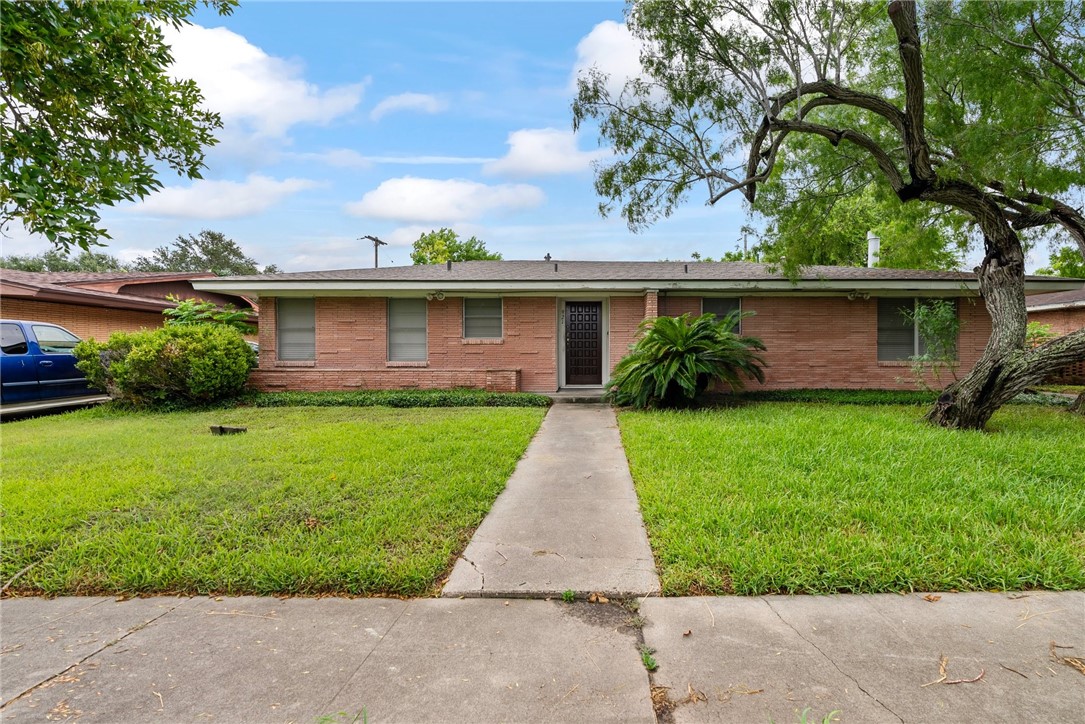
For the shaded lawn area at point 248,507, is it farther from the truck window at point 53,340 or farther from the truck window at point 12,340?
the truck window at point 53,340

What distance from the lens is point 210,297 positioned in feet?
Answer: 64.3

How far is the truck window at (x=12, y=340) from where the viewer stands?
8281mm

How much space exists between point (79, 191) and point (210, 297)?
1932 centimetres

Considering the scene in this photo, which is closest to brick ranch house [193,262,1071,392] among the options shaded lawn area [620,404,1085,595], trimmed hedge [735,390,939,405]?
trimmed hedge [735,390,939,405]

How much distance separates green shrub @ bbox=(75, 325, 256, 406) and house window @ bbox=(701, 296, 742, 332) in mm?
9617

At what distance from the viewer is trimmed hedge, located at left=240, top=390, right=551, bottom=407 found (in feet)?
30.2

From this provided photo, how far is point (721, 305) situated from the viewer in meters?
10.8

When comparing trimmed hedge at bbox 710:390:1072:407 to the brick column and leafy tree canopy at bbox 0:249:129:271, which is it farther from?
leafy tree canopy at bbox 0:249:129:271

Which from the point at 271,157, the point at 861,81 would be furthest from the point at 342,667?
the point at 861,81

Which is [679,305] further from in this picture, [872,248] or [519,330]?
[872,248]

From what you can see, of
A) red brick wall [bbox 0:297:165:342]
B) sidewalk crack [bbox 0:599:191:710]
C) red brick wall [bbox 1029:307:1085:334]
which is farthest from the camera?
red brick wall [bbox 1029:307:1085:334]

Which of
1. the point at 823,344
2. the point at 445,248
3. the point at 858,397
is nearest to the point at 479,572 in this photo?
the point at 858,397

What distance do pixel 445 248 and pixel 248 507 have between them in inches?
1051

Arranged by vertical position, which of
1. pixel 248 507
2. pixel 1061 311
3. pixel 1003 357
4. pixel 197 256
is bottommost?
pixel 248 507
